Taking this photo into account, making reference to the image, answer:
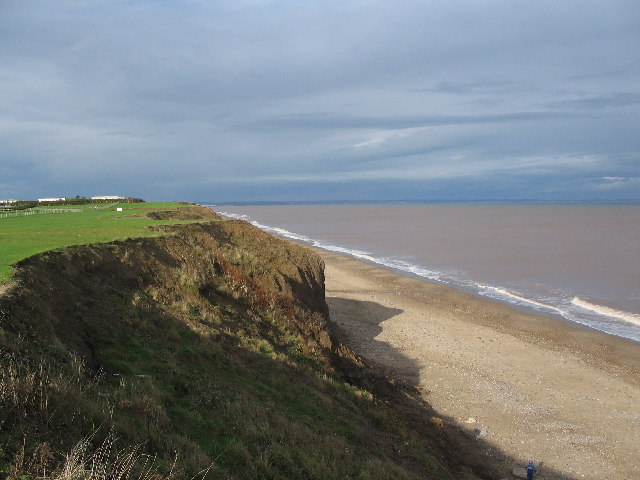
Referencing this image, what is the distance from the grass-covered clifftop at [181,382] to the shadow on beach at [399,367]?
946 mm

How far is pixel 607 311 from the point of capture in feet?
93.9

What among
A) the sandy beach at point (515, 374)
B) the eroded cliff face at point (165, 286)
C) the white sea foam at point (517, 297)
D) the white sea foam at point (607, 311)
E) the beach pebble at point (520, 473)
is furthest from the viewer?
the white sea foam at point (517, 297)

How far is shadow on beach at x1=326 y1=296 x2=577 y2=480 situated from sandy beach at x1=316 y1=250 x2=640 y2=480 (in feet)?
0.21

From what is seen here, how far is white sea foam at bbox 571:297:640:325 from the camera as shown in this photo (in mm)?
26906

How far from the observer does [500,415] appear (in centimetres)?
1583

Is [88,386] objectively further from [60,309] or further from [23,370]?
[60,309]

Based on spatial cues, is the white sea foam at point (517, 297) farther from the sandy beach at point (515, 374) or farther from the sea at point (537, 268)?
the sandy beach at point (515, 374)

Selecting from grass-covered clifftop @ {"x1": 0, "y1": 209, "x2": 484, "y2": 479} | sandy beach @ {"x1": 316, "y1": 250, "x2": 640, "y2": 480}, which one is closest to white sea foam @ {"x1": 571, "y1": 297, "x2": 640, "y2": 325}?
sandy beach @ {"x1": 316, "y1": 250, "x2": 640, "y2": 480}

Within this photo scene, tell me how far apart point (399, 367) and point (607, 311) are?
54.0ft

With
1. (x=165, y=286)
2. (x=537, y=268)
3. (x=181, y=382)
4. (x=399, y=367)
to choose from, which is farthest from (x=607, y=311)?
(x=181, y=382)

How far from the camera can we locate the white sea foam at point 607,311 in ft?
88.3

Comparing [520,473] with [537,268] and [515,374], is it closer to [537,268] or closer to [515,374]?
[515,374]

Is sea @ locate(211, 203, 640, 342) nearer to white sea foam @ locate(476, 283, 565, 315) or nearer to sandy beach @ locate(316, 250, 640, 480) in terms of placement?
white sea foam @ locate(476, 283, 565, 315)

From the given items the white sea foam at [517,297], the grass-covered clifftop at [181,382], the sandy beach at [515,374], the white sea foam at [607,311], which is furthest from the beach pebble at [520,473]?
the white sea foam at [517,297]
